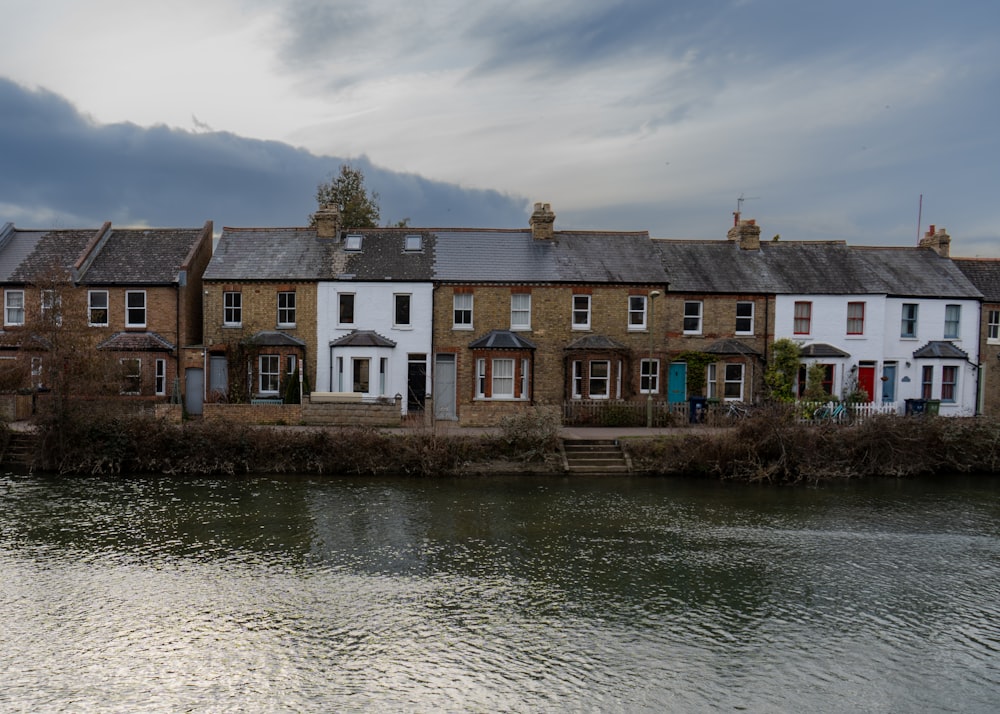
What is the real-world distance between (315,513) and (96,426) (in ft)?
33.5

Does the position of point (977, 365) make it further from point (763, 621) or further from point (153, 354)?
point (153, 354)

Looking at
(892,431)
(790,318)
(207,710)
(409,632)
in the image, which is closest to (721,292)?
(790,318)

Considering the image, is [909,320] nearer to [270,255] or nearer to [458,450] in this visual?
[458,450]

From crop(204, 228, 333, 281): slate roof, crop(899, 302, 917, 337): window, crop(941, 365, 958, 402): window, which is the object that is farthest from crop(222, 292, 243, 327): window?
crop(941, 365, 958, 402): window

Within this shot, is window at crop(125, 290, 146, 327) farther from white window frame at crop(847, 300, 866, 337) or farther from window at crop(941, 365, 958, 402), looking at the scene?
window at crop(941, 365, 958, 402)

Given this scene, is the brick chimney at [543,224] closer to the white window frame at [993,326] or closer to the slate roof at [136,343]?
the slate roof at [136,343]

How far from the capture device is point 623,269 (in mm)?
32469

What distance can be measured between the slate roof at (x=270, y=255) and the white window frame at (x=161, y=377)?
4422 mm

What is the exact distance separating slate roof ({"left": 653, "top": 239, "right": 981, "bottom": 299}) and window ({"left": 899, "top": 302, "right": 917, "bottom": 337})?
0.65 meters

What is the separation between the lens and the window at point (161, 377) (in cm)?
3102

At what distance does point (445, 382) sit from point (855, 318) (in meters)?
20.0

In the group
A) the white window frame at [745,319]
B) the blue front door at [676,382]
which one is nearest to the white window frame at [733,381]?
the white window frame at [745,319]

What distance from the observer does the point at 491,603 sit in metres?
12.8

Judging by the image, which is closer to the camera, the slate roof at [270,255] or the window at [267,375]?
the window at [267,375]
